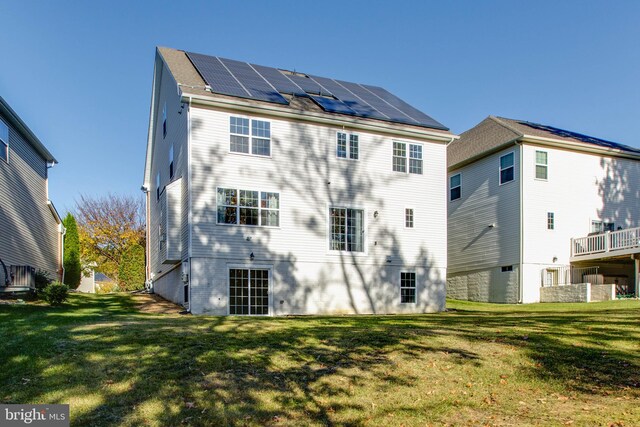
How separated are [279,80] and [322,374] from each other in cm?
1554

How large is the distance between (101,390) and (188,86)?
12259 mm

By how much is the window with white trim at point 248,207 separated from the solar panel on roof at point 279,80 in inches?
181

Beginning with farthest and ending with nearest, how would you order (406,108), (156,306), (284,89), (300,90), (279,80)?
(406,108), (279,80), (300,90), (284,89), (156,306)

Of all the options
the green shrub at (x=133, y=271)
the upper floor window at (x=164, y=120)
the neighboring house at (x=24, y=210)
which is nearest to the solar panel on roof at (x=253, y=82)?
the upper floor window at (x=164, y=120)

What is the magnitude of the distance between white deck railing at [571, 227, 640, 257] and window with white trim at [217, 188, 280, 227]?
47.1 feet

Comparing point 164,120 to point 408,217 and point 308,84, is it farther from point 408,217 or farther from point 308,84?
point 408,217

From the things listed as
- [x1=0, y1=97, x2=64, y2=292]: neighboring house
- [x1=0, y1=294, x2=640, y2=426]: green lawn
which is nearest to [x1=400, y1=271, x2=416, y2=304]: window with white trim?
[x1=0, y1=294, x2=640, y2=426]: green lawn

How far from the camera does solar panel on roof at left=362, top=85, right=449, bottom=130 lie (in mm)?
21031

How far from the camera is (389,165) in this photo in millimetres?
20031

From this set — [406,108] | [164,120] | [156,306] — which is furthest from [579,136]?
[156,306]

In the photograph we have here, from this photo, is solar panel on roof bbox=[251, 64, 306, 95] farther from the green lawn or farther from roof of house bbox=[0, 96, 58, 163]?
the green lawn

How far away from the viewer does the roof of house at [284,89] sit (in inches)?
714

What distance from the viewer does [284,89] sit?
20.4m

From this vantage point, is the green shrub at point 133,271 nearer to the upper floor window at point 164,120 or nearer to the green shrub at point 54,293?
the upper floor window at point 164,120
